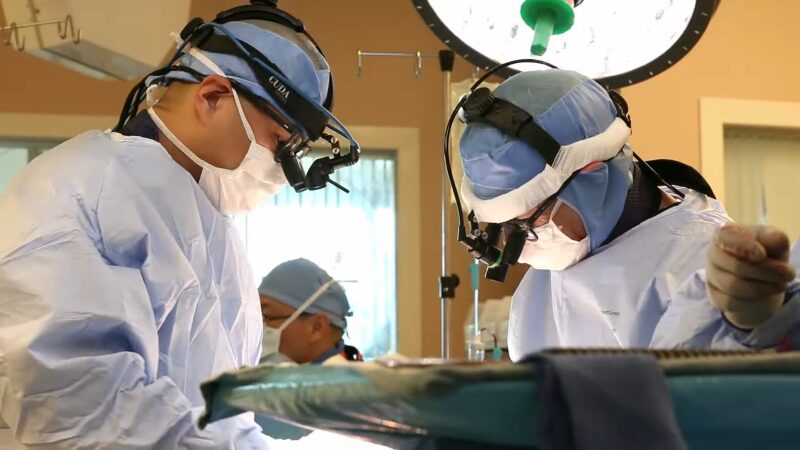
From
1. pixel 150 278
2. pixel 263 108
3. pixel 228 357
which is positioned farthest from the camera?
pixel 263 108

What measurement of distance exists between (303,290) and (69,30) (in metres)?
1.24

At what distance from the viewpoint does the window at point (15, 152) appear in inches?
140

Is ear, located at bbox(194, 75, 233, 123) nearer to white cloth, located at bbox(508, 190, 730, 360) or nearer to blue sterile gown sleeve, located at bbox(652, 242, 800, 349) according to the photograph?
white cloth, located at bbox(508, 190, 730, 360)

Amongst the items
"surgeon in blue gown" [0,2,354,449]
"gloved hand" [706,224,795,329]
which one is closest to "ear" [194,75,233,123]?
"surgeon in blue gown" [0,2,354,449]

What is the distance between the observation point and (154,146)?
1.52 metres

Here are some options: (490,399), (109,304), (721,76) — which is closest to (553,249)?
(109,304)

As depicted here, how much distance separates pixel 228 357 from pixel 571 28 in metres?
0.89

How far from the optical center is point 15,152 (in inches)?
140

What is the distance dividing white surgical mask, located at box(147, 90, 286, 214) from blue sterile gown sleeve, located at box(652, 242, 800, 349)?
31.5 inches

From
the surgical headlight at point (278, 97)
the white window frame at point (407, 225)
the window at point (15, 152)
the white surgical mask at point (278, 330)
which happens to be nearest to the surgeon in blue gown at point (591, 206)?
the surgical headlight at point (278, 97)

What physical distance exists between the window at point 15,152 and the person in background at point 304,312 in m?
1.22

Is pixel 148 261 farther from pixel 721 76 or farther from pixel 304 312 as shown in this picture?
pixel 721 76

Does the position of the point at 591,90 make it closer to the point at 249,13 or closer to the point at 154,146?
the point at 249,13

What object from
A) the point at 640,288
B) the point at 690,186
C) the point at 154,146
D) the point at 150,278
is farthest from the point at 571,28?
the point at 150,278
